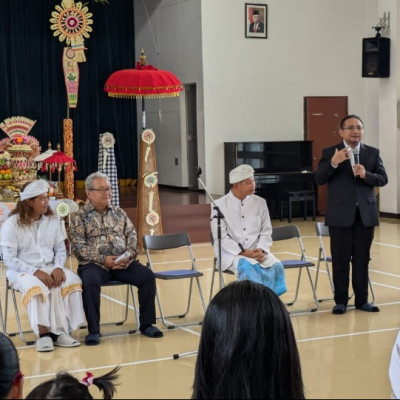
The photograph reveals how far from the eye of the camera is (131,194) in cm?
1316

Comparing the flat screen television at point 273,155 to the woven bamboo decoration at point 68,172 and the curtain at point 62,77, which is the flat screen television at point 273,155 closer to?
the woven bamboo decoration at point 68,172

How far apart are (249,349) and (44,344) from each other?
3.99 m

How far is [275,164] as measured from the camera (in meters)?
12.5

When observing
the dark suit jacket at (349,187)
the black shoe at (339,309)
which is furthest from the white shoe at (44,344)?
the dark suit jacket at (349,187)

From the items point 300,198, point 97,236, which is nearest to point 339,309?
point 97,236

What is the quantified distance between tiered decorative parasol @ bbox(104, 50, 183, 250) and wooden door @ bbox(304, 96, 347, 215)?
12.5 ft

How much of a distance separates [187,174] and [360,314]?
7.90m

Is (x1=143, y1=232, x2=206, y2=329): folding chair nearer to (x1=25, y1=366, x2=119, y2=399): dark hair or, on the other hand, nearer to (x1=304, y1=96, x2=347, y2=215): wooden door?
Result: (x1=25, y1=366, x2=119, y2=399): dark hair

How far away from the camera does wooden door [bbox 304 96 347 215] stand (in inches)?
520

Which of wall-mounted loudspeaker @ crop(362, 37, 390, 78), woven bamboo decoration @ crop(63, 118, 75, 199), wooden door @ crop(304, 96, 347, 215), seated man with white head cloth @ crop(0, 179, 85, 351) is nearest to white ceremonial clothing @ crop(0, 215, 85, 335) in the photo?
seated man with white head cloth @ crop(0, 179, 85, 351)

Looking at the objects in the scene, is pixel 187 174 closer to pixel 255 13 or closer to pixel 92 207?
pixel 255 13

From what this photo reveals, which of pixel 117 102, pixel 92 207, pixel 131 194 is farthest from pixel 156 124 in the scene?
pixel 92 207

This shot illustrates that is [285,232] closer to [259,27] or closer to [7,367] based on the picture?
[7,367]

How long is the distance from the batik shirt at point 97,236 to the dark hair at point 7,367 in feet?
13.3
